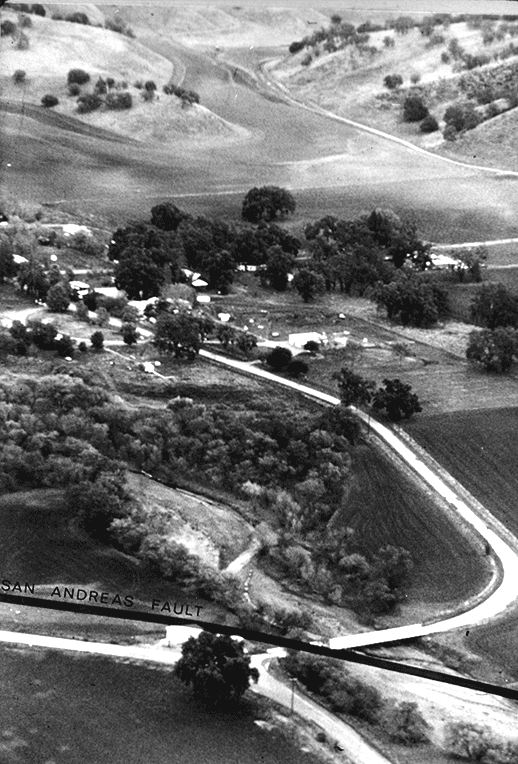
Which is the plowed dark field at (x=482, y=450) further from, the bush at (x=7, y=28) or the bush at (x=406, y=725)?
the bush at (x=7, y=28)

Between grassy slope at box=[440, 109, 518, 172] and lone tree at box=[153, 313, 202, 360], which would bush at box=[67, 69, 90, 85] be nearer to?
lone tree at box=[153, 313, 202, 360]

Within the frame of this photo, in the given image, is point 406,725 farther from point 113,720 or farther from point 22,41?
point 22,41

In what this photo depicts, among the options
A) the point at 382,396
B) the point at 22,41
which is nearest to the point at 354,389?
the point at 382,396

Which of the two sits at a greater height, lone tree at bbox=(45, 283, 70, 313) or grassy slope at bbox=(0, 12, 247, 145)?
grassy slope at bbox=(0, 12, 247, 145)

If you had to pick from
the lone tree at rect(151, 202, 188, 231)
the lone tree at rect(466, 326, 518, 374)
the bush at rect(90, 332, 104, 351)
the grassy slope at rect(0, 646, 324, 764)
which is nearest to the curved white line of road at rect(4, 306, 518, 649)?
the bush at rect(90, 332, 104, 351)

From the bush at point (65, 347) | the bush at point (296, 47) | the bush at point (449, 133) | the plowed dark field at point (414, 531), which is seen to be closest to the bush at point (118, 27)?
the bush at point (296, 47)

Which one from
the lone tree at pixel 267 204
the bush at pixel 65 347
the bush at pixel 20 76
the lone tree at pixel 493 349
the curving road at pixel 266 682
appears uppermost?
the bush at pixel 20 76

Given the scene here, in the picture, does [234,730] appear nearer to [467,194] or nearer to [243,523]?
[243,523]
